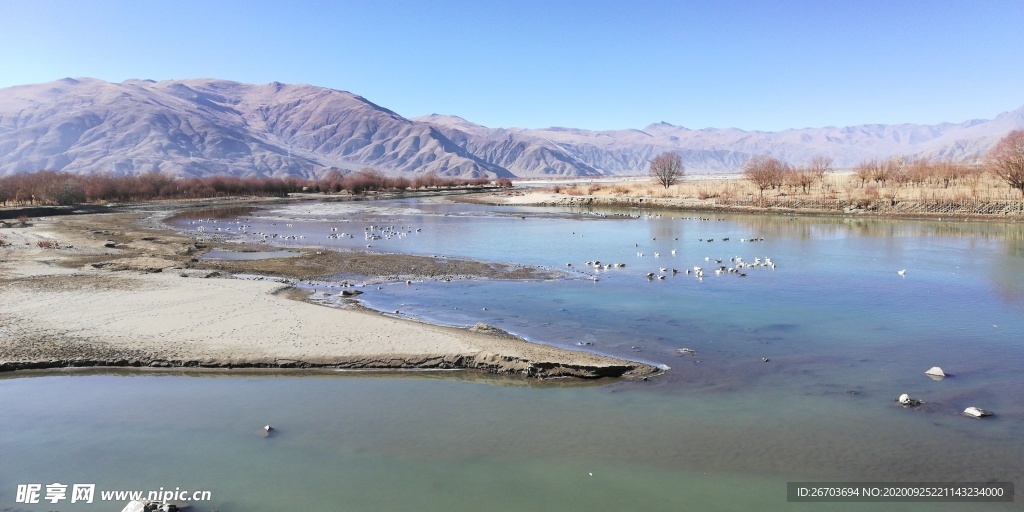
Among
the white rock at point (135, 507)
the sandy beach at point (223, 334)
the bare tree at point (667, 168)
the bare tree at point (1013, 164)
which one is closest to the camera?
the white rock at point (135, 507)

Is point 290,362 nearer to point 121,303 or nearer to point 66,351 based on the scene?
point 66,351

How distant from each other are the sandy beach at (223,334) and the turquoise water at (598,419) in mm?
493

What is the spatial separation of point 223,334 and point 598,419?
8.11 metres

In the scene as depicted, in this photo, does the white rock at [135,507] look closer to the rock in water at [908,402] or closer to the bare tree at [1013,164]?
the rock in water at [908,402]

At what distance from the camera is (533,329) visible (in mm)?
14305

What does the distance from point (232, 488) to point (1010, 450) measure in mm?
9912

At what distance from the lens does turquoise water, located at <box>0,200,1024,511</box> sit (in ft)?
25.1

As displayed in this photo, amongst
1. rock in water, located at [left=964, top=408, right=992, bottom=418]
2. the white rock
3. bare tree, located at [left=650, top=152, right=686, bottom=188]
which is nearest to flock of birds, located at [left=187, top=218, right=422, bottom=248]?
the white rock

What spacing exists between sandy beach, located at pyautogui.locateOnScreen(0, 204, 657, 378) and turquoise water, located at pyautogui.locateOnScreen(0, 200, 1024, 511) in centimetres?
49

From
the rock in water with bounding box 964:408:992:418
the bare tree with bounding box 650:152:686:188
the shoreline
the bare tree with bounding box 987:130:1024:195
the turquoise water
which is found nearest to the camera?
the turquoise water

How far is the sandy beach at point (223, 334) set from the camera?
1161 cm

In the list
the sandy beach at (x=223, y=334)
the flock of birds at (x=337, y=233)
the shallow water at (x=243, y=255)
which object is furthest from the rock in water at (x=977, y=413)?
the flock of birds at (x=337, y=233)

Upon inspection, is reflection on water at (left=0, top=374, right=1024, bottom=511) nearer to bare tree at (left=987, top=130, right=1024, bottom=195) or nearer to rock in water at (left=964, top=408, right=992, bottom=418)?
rock in water at (left=964, top=408, right=992, bottom=418)

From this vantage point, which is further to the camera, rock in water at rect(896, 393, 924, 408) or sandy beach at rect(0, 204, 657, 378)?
sandy beach at rect(0, 204, 657, 378)
